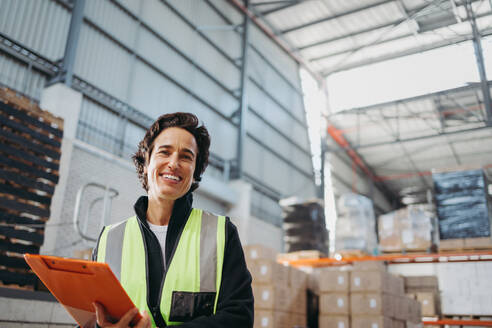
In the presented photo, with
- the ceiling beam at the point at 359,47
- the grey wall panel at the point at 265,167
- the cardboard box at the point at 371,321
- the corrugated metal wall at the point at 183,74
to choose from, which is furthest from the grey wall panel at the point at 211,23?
the cardboard box at the point at 371,321

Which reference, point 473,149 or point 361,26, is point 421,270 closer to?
point 361,26

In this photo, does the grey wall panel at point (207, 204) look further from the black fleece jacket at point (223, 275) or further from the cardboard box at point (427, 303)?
the black fleece jacket at point (223, 275)

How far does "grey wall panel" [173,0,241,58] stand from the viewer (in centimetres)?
1250

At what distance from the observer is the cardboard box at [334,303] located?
6.83 meters

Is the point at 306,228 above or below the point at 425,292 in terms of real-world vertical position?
above

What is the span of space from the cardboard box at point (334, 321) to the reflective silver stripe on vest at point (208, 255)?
228 inches

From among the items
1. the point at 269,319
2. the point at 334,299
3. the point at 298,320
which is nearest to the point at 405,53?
the point at 334,299

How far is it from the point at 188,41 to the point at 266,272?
783 centimetres

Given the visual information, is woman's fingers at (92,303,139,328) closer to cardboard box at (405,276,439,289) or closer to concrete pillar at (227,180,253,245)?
cardboard box at (405,276,439,289)

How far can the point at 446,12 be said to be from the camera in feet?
43.6

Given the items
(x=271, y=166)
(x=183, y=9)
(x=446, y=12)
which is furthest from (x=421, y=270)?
(x=183, y=9)

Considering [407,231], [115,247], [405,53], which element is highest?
[405,53]

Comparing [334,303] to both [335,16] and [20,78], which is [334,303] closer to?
[20,78]

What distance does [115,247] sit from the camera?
1.53 metres
